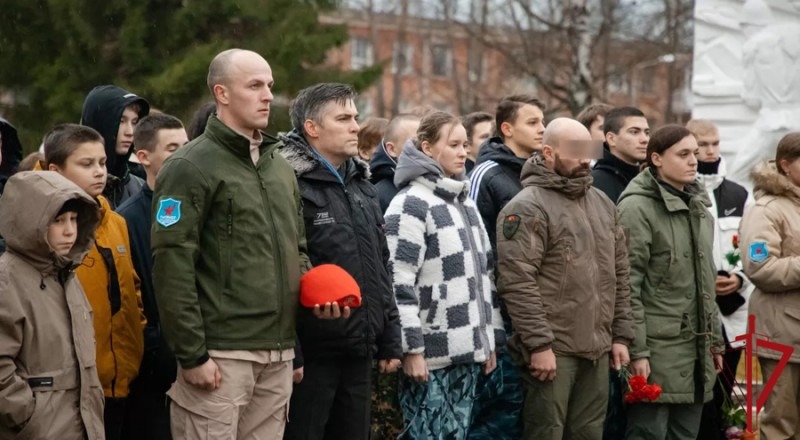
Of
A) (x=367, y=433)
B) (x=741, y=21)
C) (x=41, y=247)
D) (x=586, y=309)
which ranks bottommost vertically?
(x=367, y=433)

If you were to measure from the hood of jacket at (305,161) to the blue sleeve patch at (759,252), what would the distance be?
112 inches

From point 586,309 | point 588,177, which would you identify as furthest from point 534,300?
point 588,177

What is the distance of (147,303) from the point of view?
20.3 feet

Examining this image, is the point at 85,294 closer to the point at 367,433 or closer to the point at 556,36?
the point at 367,433

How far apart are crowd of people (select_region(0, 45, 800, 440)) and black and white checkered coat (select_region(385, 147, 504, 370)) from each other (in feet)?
0.04

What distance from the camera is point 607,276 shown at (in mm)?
7109

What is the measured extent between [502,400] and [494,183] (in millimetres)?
1303

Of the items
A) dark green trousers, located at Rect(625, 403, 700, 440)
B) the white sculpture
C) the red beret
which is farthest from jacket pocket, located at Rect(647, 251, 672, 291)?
the white sculpture

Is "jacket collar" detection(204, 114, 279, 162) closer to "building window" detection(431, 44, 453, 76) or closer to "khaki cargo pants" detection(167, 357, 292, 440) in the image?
"khaki cargo pants" detection(167, 357, 292, 440)

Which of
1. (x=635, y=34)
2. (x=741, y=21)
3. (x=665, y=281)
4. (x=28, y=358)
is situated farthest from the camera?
(x=635, y=34)

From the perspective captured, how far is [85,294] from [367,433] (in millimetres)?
1533

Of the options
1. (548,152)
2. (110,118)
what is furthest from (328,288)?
(548,152)

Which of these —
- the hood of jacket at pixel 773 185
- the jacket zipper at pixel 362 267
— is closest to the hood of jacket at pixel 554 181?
the jacket zipper at pixel 362 267

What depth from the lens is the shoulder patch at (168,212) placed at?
529 centimetres
